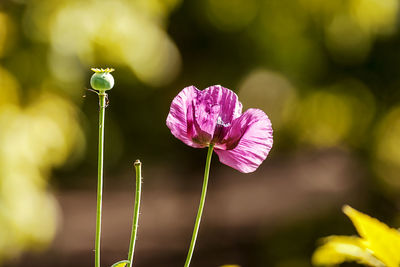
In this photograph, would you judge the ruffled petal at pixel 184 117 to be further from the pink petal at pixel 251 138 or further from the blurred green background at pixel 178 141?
the blurred green background at pixel 178 141

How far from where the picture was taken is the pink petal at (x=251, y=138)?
581 millimetres

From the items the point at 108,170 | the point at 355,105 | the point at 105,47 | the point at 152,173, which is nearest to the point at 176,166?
the point at 152,173

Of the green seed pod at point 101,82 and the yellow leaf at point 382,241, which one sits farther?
the yellow leaf at point 382,241

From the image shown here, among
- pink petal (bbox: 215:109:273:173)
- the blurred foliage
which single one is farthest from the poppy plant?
the blurred foliage

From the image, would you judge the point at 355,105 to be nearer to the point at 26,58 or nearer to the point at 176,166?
the point at 176,166

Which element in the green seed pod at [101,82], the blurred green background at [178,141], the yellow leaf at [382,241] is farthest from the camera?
the blurred green background at [178,141]

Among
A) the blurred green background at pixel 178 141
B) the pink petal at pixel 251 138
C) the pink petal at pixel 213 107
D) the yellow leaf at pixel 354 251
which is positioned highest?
the blurred green background at pixel 178 141

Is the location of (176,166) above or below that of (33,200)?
above

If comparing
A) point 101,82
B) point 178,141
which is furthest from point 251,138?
point 178,141

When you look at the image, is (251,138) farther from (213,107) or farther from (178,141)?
(178,141)

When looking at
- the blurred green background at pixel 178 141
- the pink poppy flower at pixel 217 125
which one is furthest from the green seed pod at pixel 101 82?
the blurred green background at pixel 178 141

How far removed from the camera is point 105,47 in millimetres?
3135

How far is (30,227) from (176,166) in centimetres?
327

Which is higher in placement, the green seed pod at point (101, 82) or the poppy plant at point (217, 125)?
the green seed pod at point (101, 82)
